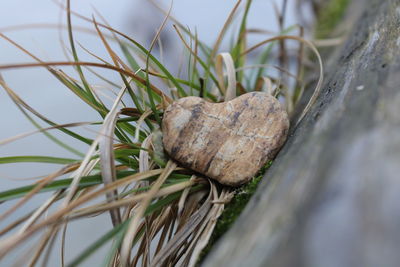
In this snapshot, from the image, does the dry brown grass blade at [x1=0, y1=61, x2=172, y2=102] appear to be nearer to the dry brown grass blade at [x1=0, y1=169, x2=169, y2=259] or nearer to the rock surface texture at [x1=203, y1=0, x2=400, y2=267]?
the dry brown grass blade at [x1=0, y1=169, x2=169, y2=259]

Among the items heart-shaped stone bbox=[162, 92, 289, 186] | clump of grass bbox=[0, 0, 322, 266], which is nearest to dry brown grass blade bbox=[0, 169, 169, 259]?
clump of grass bbox=[0, 0, 322, 266]

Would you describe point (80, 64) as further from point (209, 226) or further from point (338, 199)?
point (338, 199)

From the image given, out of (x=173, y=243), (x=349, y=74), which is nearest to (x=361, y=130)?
(x=349, y=74)

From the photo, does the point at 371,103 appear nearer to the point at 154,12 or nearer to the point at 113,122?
the point at 113,122

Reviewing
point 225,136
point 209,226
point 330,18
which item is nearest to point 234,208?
point 209,226

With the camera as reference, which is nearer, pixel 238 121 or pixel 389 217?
pixel 389 217
